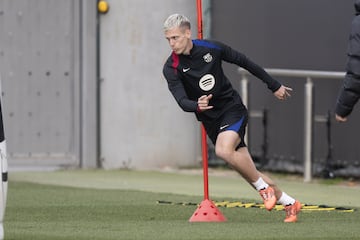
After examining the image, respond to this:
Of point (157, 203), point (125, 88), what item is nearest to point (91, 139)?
point (125, 88)

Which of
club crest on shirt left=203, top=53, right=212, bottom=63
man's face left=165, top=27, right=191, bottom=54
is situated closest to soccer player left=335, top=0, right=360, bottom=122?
club crest on shirt left=203, top=53, right=212, bottom=63

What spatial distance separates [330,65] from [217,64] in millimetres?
5787

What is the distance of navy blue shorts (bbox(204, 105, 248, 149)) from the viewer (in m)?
10.8

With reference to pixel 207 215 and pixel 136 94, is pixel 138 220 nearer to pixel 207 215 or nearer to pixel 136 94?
pixel 207 215

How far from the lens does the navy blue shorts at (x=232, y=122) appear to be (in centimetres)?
1080

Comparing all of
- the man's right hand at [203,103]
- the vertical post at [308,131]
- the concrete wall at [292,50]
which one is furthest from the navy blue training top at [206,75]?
the vertical post at [308,131]

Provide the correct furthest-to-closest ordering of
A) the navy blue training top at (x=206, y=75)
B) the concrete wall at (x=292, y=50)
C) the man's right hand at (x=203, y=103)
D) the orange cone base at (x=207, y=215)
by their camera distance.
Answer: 1. the concrete wall at (x=292, y=50)
2. the orange cone base at (x=207, y=215)
3. the navy blue training top at (x=206, y=75)
4. the man's right hand at (x=203, y=103)

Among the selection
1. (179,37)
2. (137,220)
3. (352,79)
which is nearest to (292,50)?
(352,79)

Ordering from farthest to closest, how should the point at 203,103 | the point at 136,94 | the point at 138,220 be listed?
the point at 136,94
the point at 138,220
the point at 203,103

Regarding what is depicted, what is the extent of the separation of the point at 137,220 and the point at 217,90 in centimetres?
136

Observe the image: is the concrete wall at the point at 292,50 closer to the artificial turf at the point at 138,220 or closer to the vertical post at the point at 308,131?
the vertical post at the point at 308,131

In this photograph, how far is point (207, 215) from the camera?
10.9 metres

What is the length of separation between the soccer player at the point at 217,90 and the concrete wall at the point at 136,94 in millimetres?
7481

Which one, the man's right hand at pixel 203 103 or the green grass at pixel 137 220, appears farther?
the man's right hand at pixel 203 103
